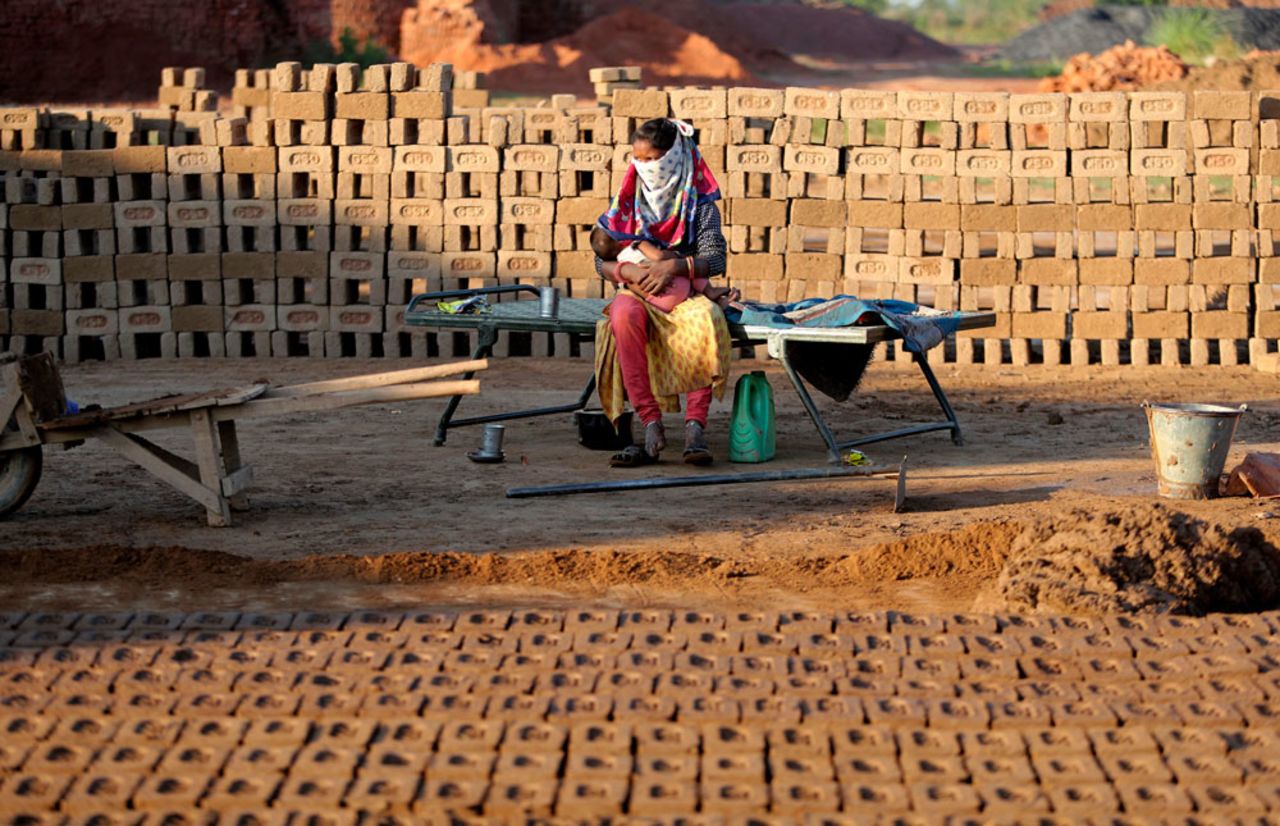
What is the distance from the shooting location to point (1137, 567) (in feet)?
17.2

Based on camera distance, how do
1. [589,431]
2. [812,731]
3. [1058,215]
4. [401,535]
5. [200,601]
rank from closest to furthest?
[812,731] < [200,601] < [401,535] < [589,431] < [1058,215]

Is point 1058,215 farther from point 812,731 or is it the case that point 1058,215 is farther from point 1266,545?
point 812,731

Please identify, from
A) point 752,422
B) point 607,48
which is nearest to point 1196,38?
point 607,48

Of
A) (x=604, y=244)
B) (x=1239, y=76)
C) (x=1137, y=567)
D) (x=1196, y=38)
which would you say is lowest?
(x=1137, y=567)

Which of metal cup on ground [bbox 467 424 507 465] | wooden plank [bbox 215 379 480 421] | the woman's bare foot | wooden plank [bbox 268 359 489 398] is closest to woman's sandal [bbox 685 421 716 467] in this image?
the woman's bare foot

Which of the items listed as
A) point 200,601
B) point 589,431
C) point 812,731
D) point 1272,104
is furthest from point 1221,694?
point 1272,104

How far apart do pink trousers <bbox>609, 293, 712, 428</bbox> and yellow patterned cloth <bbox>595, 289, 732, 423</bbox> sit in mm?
39

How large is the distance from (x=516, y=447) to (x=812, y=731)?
4.28 m

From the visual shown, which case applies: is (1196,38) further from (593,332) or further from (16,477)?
(16,477)

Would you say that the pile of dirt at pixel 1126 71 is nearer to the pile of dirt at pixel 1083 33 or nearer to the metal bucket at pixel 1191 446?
the pile of dirt at pixel 1083 33

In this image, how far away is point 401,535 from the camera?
6.30 meters

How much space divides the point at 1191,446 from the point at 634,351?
250 centimetres

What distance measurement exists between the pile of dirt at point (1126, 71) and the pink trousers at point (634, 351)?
15.6 meters

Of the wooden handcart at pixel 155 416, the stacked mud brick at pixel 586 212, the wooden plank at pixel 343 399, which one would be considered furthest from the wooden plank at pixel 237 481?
the stacked mud brick at pixel 586 212
